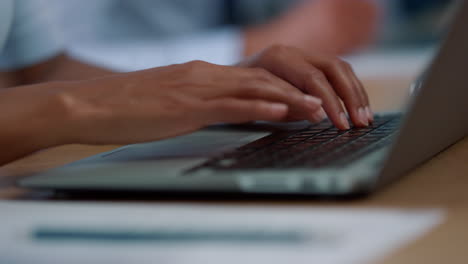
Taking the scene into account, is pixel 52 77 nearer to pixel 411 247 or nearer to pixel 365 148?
pixel 365 148

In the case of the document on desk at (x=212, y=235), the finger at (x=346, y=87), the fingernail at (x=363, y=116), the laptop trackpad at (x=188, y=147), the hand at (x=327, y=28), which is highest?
the hand at (x=327, y=28)

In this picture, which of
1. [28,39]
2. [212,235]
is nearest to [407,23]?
[28,39]

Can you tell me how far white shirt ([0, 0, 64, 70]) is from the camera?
3.98 feet

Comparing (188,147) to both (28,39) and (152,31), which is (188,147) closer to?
(28,39)

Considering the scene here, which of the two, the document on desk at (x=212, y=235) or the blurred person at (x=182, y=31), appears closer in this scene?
the document on desk at (x=212, y=235)

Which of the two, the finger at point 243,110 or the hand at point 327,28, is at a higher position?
the hand at point 327,28

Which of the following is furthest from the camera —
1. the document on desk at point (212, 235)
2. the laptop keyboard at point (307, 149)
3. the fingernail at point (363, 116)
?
the fingernail at point (363, 116)

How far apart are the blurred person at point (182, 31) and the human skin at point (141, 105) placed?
1.30 meters

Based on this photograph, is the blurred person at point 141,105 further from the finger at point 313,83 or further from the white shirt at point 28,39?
the white shirt at point 28,39

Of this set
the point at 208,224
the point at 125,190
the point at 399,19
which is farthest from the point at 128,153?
the point at 399,19

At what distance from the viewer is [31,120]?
47cm

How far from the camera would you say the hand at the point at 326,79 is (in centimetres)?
56

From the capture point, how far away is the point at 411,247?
271 millimetres

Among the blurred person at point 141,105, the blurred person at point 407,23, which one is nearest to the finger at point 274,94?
the blurred person at point 141,105
